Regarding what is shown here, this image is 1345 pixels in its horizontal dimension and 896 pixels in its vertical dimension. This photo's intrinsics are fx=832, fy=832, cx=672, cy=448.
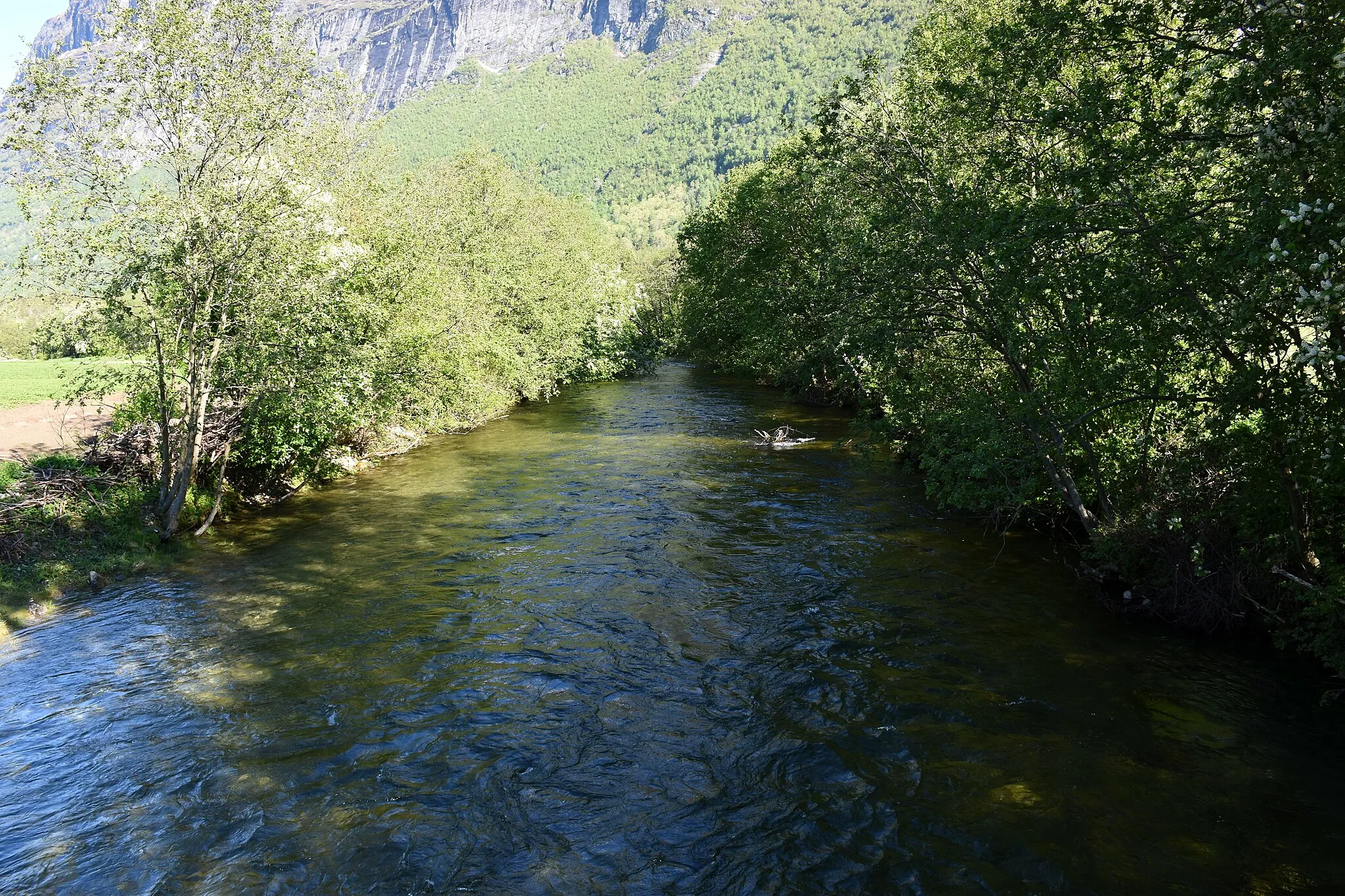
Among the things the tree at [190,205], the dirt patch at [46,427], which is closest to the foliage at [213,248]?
the tree at [190,205]

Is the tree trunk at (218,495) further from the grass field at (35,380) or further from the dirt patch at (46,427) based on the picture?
the grass field at (35,380)

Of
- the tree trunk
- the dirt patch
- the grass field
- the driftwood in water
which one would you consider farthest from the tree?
the driftwood in water

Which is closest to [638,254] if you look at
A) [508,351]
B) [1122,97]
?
[508,351]

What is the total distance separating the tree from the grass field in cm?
222

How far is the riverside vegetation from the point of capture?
15812mm

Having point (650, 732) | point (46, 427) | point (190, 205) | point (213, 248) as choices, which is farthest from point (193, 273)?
point (650, 732)

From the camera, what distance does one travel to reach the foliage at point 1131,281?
8.51 meters

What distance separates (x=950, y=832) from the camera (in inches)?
320

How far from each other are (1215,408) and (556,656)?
383 inches

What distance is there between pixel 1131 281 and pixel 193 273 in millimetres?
16856

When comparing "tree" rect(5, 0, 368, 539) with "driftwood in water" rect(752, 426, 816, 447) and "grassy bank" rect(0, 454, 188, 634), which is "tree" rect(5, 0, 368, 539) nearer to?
"grassy bank" rect(0, 454, 188, 634)

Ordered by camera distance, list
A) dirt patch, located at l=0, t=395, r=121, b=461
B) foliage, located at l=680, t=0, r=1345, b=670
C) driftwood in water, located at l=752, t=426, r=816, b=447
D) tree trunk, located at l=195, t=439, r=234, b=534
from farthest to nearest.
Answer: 1. driftwood in water, located at l=752, t=426, r=816, b=447
2. dirt patch, located at l=0, t=395, r=121, b=461
3. tree trunk, located at l=195, t=439, r=234, b=534
4. foliage, located at l=680, t=0, r=1345, b=670

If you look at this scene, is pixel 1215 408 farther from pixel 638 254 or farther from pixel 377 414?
pixel 638 254

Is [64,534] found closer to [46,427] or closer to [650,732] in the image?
[46,427]
